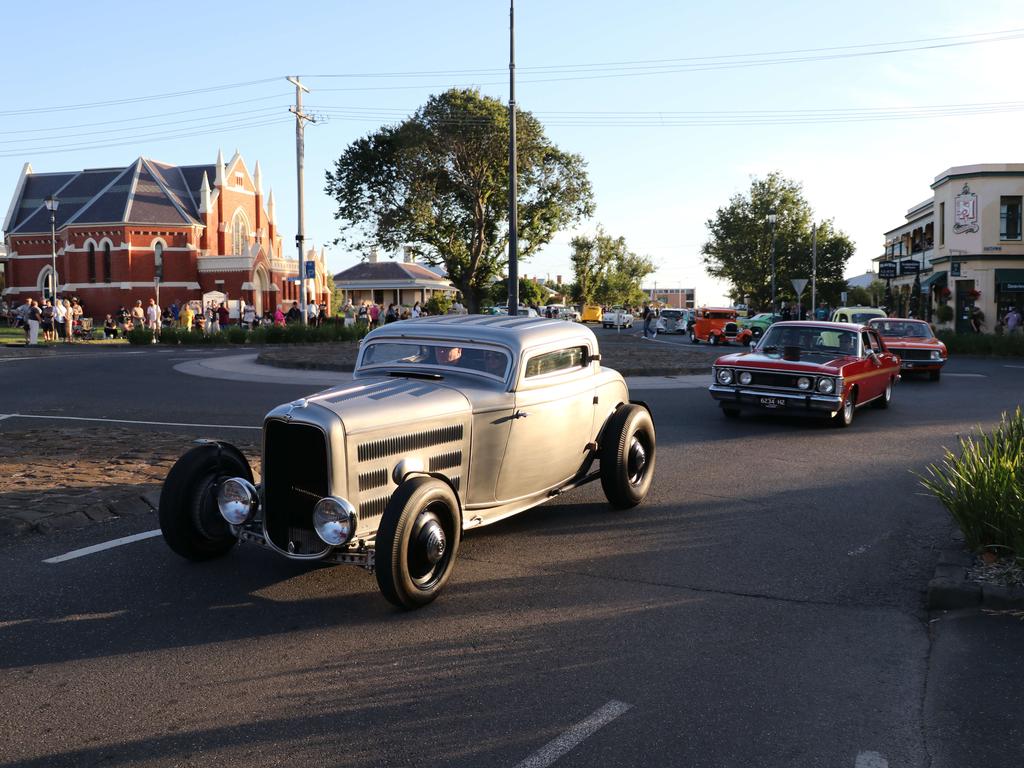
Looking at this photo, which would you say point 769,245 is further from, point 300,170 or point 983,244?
point 300,170

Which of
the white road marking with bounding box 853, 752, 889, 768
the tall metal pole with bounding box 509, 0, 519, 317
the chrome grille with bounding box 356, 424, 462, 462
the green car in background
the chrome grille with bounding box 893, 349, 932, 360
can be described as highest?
the tall metal pole with bounding box 509, 0, 519, 317

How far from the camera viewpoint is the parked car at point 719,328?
40.8 metres

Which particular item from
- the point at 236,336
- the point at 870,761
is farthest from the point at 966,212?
the point at 870,761

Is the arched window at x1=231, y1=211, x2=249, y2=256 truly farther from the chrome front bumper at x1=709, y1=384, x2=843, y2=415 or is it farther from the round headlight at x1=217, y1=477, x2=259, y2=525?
the round headlight at x1=217, y1=477, x2=259, y2=525

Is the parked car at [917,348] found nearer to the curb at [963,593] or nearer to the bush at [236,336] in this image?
the curb at [963,593]

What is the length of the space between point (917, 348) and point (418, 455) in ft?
57.8

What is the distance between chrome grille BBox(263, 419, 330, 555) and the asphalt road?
36cm

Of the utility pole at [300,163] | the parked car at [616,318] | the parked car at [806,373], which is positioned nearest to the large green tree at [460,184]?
the utility pole at [300,163]

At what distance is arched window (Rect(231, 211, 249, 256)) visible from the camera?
72.1 metres

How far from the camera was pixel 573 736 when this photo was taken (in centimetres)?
372

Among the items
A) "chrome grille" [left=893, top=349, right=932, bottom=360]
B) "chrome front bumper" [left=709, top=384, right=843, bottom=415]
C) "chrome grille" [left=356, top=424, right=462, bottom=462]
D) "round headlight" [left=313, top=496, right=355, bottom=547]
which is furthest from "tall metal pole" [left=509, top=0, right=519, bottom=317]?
"round headlight" [left=313, top=496, right=355, bottom=547]

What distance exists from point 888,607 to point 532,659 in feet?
7.45

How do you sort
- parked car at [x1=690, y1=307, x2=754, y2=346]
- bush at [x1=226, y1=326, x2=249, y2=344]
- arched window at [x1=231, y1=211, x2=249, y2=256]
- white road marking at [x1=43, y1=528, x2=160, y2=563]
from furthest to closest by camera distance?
arched window at [x1=231, y1=211, x2=249, y2=256] → parked car at [x1=690, y1=307, x2=754, y2=346] → bush at [x1=226, y1=326, x2=249, y2=344] → white road marking at [x1=43, y1=528, x2=160, y2=563]

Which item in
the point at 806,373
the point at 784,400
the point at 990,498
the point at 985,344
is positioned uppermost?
the point at 985,344
